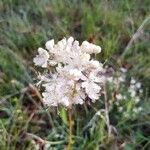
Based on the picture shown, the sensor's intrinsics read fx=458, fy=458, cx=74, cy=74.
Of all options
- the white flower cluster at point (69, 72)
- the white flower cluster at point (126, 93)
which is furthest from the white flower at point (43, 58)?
the white flower cluster at point (126, 93)

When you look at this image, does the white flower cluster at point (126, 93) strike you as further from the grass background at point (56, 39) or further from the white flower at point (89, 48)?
the white flower at point (89, 48)

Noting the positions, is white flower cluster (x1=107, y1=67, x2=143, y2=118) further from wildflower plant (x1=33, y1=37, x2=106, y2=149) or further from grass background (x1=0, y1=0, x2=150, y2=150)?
wildflower plant (x1=33, y1=37, x2=106, y2=149)

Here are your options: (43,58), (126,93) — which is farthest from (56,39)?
(43,58)

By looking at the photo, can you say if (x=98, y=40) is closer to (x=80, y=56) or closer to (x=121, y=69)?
(x=121, y=69)

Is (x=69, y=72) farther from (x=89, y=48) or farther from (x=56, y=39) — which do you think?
(x=56, y=39)

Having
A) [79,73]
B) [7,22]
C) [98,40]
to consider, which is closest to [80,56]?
[79,73]

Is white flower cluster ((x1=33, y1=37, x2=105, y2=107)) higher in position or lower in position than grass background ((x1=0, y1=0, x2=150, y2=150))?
lower

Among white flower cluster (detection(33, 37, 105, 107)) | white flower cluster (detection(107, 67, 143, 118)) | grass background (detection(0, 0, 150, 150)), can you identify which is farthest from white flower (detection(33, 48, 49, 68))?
white flower cluster (detection(107, 67, 143, 118))
